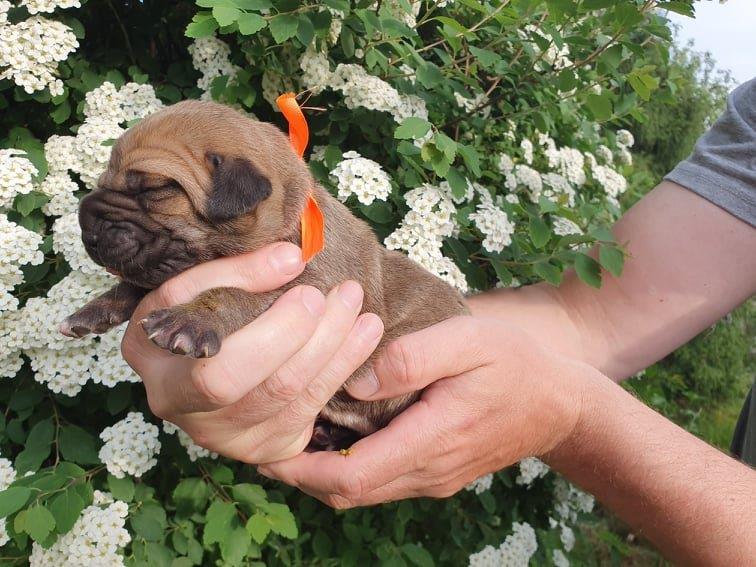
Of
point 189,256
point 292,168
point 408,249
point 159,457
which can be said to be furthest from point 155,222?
point 159,457

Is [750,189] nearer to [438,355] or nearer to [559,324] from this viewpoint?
[559,324]

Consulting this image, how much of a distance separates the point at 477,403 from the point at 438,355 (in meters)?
0.26

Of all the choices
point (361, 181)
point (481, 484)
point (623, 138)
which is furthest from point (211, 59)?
point (623, 138)

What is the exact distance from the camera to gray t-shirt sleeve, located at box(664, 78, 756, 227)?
3123 mm

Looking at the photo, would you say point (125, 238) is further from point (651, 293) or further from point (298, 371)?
point (651, 293)

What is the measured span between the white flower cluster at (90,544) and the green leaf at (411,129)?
68.7 inches

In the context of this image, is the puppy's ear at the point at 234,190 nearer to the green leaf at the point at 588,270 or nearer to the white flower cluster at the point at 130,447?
the white flower cluster at the point at 130,447

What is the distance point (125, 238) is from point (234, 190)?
14.9 inches

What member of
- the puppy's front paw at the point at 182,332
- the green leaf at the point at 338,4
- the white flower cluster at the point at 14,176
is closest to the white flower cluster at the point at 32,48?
the white flower cluster at the point at 14,176

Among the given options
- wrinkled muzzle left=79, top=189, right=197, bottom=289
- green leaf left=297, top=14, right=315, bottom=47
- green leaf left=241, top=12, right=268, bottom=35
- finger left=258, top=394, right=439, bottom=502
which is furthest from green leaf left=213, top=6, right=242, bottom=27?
finger left=258, top=394, right=439, bottom=502

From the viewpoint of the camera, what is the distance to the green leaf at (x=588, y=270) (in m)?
2.93

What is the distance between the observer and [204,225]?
2.25m

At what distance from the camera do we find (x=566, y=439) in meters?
2.63

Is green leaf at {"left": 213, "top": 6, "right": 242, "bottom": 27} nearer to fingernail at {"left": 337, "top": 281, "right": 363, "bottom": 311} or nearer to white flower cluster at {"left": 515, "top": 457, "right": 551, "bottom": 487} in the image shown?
fingernail at {"left": 337, "top": 281, "right": 363, "bottom": 311}
